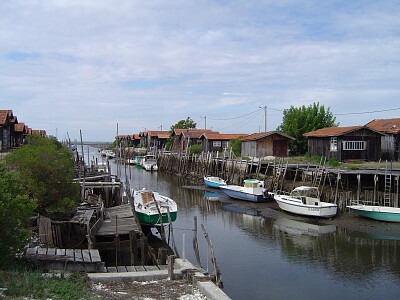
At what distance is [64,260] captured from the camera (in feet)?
34.8

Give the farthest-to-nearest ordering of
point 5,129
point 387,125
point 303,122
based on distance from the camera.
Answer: point 303,122 → point 5,129 → point 387,125

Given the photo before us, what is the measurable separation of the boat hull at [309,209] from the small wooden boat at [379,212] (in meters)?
1.23

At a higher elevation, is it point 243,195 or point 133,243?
point 133,243

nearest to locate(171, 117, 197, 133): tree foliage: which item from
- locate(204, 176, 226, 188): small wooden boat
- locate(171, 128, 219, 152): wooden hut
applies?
locate(171, 128, 219, 152): wooden hut

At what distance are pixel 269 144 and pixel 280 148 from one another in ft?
4.88

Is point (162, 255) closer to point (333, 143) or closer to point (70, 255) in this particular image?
point (70, 255)

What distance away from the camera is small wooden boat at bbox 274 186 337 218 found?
23.5 m

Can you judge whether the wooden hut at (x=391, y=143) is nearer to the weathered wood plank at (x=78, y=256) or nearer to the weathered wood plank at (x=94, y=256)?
the weathered wood plank at (x=94, y=256)

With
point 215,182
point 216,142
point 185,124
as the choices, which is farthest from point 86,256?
point 185,124

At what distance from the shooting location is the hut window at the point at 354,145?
34.6 m

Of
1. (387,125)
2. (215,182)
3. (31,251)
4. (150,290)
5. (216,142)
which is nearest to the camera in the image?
(150,290)

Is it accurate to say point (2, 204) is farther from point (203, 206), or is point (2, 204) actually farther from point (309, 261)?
point (203, 206)

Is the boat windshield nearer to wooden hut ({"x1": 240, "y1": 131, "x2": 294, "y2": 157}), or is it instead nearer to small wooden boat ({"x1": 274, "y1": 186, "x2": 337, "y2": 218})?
small wooden boat ({"x1": 274, "y1": 186, "x2": 337, "y2": 218})

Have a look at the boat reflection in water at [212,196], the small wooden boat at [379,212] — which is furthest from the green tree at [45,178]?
the boat reflection in water at [212,196]
